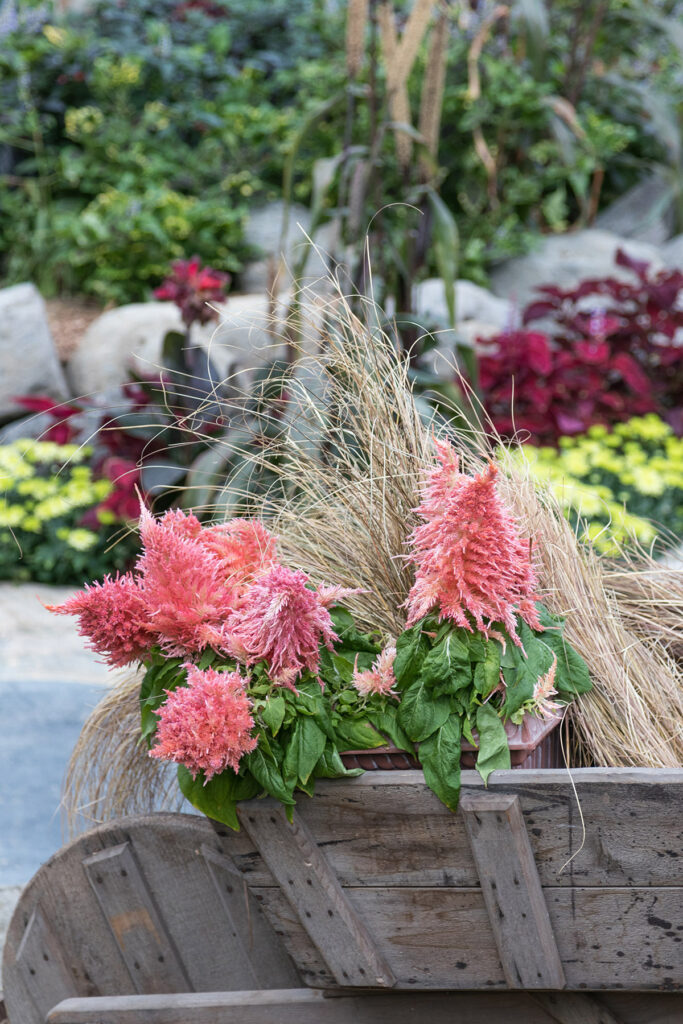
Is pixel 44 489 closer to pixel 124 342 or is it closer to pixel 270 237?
pixel 124 342

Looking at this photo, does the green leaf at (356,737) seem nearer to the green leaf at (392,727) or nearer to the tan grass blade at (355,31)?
the green leaf at (392,727)

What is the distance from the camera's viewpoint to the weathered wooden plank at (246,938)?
147 cm

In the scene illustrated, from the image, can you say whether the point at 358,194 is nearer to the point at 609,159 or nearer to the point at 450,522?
the point at 450,522

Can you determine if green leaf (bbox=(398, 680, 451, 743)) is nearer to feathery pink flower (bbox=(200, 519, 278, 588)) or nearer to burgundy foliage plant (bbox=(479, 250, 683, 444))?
feathery pink flower (bbox=(200, 519, 278, 588))

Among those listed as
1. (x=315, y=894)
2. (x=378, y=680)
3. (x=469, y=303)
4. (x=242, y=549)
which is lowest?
(x=469, y=303)

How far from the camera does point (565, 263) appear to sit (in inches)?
219

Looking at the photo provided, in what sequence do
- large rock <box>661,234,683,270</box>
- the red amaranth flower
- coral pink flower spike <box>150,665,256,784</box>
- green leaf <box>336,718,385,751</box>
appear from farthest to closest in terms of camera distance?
1. large rock <box>661,234,683,270</box>
2. the red amaranth flower
3. green leaf <box>336,718,385,751</box>
4. coral pink flower spike <box>150,665,256,784</box>

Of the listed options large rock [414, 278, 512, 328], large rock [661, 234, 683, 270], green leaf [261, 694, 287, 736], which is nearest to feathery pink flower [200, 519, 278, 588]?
green leaf [261, 694, 287, 736]

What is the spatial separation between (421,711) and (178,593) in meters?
0.35

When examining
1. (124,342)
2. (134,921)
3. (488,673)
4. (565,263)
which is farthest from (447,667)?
(565,263)

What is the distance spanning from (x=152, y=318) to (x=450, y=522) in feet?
11.6

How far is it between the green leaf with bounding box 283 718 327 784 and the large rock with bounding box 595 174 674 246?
18.7ft

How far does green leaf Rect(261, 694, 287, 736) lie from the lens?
1.22 meters

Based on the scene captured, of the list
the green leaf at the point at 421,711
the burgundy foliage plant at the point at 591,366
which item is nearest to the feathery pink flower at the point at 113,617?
the green leaf at the point at 421,711
